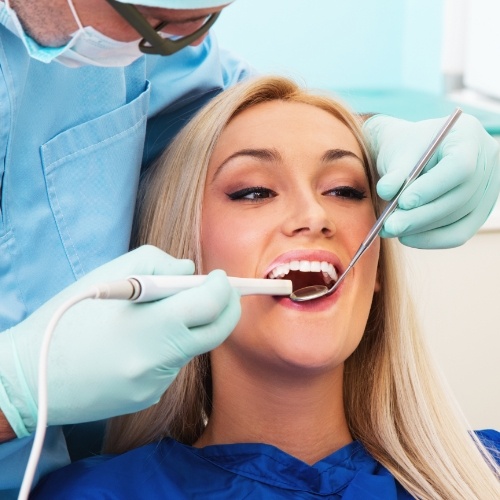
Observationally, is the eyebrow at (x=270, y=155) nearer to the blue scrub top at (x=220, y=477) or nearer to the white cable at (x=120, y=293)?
the white cable at (x=120, y=293)

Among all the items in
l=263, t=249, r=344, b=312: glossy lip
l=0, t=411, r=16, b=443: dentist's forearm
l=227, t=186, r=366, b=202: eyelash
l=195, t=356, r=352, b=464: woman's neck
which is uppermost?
l=227, t=186, r=366, b=202: eyelash

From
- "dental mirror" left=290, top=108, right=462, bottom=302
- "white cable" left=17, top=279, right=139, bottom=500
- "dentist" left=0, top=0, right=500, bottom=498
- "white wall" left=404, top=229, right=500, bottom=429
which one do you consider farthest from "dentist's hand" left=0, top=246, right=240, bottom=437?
"white wall" left=404, top=229, right=500, bottom=429

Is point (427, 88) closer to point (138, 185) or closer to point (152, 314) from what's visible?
point (138, 185)

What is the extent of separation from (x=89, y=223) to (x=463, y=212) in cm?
71

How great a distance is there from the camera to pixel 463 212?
165 cm

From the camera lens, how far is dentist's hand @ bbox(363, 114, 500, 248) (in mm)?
1528

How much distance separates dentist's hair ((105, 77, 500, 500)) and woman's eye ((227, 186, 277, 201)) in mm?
70

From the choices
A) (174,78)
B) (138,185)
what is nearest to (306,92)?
(174,78)

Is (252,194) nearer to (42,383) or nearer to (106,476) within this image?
(106,476)

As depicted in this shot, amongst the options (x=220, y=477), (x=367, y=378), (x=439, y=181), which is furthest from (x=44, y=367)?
(x=367, y=378)

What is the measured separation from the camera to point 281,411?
165cm

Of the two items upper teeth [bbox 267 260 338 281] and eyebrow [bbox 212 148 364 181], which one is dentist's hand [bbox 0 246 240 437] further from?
eyebrow [bbox 212 148 364 181]

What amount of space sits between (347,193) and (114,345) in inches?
24.9

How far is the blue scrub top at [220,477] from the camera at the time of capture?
156cm
